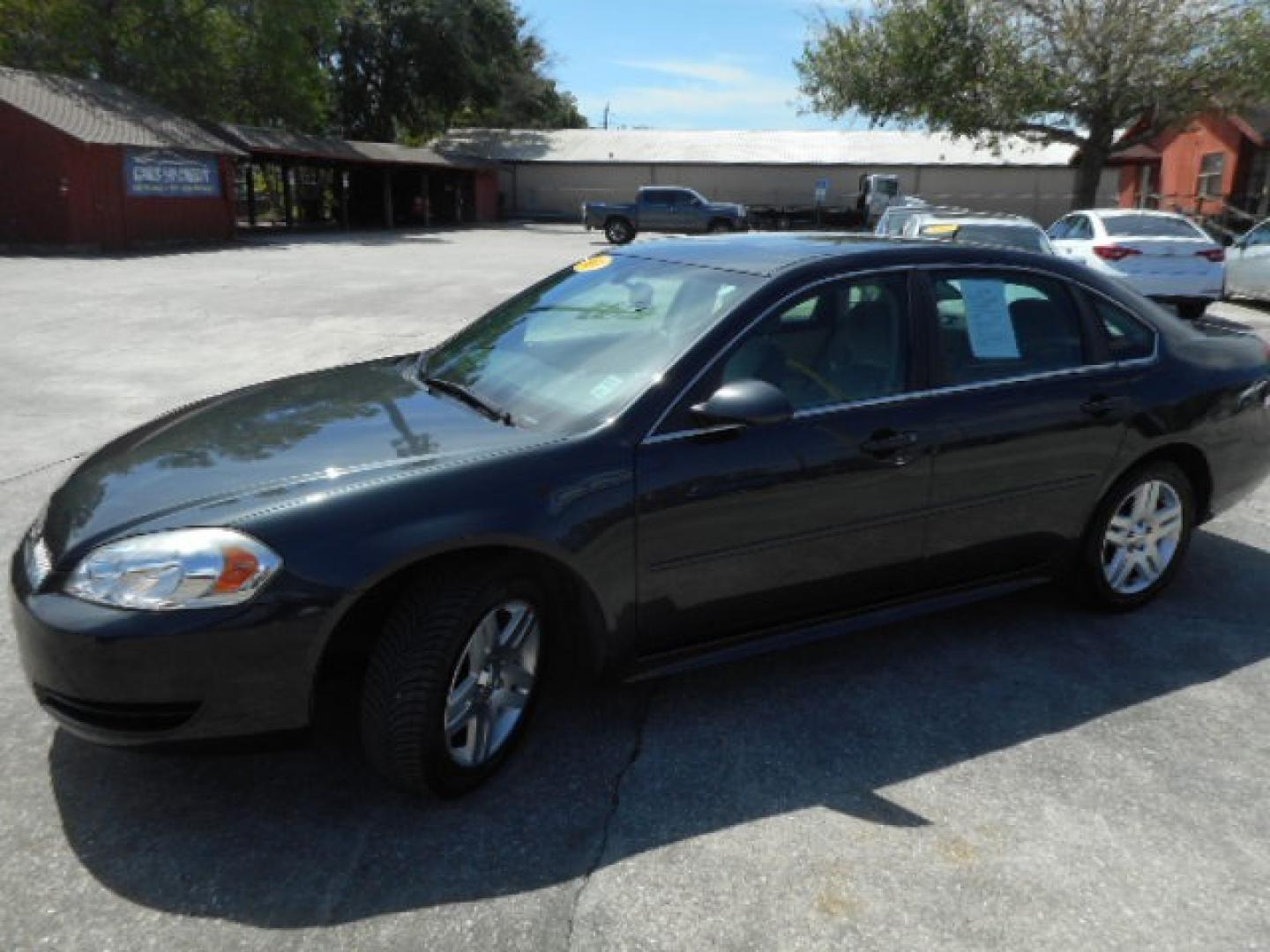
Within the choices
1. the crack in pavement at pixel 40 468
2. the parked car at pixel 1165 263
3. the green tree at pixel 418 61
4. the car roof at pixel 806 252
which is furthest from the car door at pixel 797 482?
the green tree at pixel 418 61

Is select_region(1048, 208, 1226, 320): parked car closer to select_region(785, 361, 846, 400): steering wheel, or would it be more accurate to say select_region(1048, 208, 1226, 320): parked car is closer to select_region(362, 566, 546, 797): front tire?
select_region(785, 361, 846, 400): steering wheel

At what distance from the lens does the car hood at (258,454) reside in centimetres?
260

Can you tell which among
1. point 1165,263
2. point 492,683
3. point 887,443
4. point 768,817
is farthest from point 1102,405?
point 1165,263

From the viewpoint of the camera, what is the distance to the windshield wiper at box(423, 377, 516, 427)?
3092 mm

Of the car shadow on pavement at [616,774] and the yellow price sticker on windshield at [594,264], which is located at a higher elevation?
the yellow price sticker on windshield at [594,264]

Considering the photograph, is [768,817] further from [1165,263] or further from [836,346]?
[1165,263]

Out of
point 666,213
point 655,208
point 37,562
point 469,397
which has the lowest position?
point 37,562

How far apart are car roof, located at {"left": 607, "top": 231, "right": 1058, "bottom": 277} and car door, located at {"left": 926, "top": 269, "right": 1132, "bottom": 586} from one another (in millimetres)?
86

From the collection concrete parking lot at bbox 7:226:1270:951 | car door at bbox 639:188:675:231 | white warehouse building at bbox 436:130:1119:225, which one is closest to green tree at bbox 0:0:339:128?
white warehouse building at bbox 436:130:1119:225

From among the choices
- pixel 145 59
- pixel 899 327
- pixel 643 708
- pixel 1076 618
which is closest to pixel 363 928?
pixel 643 708

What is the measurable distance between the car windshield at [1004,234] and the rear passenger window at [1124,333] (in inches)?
291

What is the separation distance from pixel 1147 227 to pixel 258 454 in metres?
13.5

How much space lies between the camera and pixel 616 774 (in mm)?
2916

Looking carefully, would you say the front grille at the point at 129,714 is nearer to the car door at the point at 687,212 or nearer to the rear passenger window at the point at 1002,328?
the rear passenger window at the point at 1002,328
